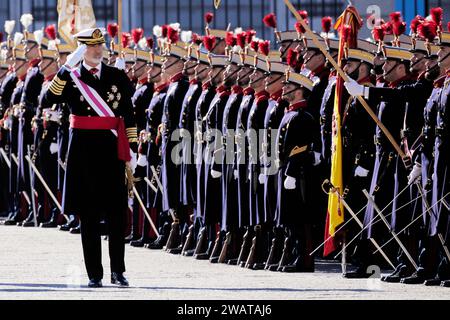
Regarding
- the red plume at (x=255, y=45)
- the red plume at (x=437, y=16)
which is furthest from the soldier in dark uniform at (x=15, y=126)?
the red plume at (x=437, y=16)

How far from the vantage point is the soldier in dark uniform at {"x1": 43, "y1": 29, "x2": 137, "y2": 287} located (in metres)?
15.1

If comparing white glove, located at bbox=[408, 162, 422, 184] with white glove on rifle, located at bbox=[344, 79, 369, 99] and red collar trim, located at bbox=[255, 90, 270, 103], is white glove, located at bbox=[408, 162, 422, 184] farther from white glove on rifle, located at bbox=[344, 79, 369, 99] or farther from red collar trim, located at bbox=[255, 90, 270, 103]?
red collar trim, located at bbox=[255, 90, 270, 103]

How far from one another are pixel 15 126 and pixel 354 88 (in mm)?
9031

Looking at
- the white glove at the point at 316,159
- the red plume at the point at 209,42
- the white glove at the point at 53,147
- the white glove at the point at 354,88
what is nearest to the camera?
the white glove at the point at 354,88

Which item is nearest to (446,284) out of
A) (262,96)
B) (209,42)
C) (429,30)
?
(429,30)

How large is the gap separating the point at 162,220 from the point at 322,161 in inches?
132

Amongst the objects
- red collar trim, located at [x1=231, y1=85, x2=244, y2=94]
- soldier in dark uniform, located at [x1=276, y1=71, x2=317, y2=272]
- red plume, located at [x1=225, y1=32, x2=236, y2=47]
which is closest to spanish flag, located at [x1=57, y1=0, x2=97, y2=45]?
red plume, located at [x1=225, y1=32, x2=236, y2=47]

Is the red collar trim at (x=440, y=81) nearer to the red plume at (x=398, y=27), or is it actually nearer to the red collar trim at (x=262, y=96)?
the red plume at (x=398, y=27)

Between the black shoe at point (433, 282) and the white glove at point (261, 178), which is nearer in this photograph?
the black shoe at point (433, 282)

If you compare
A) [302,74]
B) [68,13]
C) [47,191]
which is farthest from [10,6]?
[302,74]

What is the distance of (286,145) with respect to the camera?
1659cm

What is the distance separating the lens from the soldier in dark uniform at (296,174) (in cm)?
1655

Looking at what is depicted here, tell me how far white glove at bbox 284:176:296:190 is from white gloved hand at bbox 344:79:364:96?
4.20 ft

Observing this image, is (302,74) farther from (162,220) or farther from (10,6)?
(10,6)
